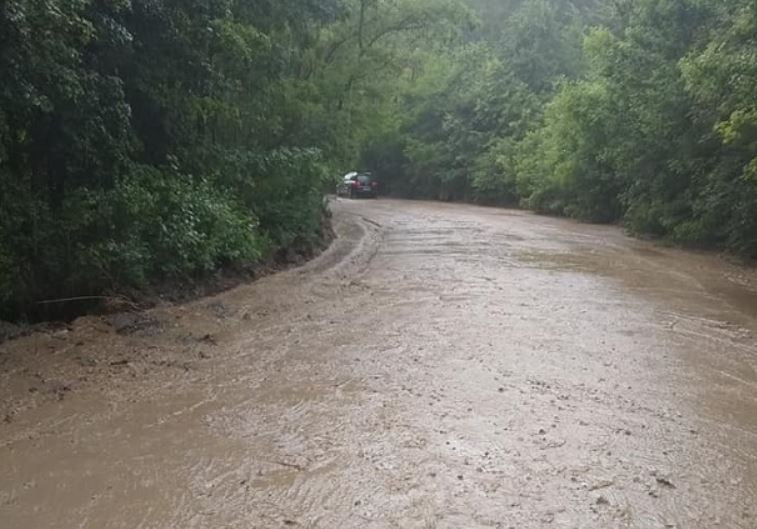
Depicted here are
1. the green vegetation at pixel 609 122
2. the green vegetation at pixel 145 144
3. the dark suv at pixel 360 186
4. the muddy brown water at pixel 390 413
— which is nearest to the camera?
the muddy brown water at pixel 390 413

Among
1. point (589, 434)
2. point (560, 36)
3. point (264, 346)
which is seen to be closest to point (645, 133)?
point (264, 346)

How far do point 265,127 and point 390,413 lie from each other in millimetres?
11160

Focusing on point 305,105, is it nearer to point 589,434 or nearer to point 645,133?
point 645,133

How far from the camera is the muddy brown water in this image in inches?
186

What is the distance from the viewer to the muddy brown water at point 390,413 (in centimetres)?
473

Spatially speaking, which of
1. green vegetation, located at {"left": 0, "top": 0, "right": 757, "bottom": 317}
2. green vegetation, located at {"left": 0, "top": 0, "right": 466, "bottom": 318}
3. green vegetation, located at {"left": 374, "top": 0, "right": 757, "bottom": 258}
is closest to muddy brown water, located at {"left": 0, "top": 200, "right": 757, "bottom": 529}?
green vegetation, located at {"left": 0, "top": 0, "right": 466, "bottom": 318}

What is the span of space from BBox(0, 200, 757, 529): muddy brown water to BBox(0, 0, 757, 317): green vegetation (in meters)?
1.16

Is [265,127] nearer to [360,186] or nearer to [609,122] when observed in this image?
[609,122]

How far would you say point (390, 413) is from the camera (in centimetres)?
641

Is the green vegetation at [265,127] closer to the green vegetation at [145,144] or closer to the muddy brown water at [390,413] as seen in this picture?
the green vegetation at [145,144]

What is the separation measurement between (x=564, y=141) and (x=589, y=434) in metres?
22.7

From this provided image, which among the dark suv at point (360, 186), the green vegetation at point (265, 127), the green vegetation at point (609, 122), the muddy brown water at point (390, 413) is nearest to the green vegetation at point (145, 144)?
the green vegetation at point (265, 127)

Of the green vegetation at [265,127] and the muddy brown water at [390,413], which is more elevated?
the green vegetation at [265,127]

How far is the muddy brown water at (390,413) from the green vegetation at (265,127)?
116 centimetres
